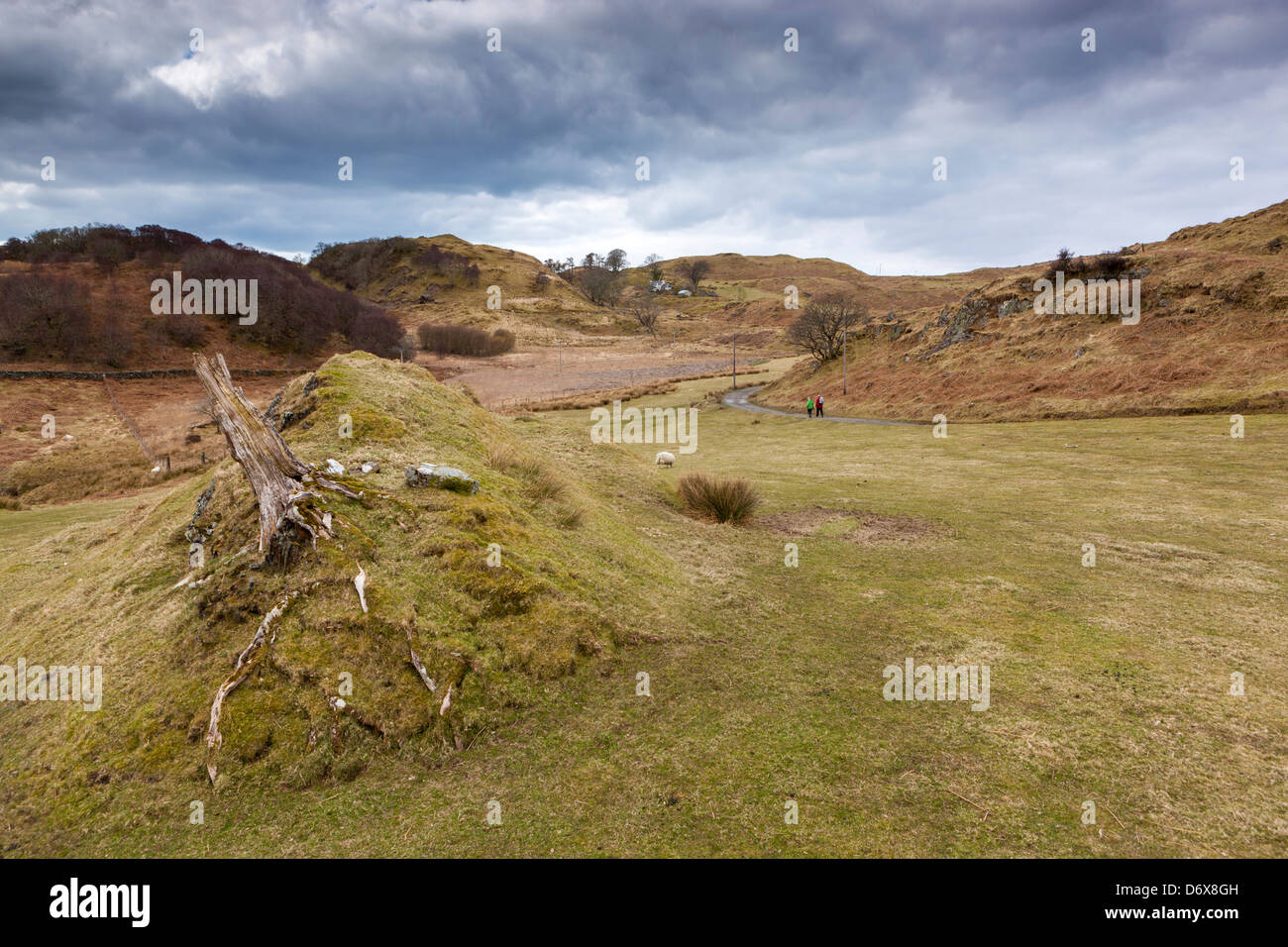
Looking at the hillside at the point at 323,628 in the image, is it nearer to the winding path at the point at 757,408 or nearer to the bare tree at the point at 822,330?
the winding path at the point at 757,408

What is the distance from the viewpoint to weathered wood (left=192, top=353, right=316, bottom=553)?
18.8 feet

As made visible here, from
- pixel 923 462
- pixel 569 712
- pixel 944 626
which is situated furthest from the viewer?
pixel 923 462

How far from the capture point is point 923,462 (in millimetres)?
21172

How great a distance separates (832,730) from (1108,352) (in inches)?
1677

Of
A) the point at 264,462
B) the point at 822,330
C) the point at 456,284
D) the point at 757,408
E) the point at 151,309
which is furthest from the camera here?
the point at 456,284

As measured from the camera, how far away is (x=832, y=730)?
4.95 metres

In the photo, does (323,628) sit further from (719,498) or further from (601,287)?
(601,287)

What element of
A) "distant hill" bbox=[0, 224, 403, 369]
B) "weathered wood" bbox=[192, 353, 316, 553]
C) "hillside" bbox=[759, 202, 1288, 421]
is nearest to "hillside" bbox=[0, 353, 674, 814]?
"weathered wood" bbox=[192, 353, 316, 553]

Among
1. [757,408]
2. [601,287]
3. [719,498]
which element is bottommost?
[719,498]

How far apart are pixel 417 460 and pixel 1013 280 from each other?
58098 millimetres

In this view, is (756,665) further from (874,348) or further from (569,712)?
(874,348)

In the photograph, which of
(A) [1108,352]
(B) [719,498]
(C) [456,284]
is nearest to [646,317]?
(C) [456,284]

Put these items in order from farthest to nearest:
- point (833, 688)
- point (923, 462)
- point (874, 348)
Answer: point (874, 348) < point (923, 462) < point (833, 688)

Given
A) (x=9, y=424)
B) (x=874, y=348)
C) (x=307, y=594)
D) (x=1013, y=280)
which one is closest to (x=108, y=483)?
(x=9, y=424)
